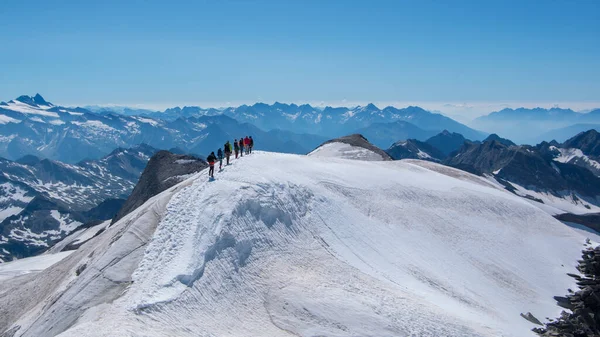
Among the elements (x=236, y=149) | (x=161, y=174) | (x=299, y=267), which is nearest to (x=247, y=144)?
(x=236, y=149)

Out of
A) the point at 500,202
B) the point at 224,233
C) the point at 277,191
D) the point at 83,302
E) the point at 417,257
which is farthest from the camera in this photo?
the point at 500,202

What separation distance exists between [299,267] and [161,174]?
49.9 meters

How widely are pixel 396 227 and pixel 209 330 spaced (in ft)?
81.8

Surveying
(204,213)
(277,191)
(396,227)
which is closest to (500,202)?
(396,227)

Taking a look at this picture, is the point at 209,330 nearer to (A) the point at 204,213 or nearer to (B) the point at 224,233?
(B) the point at 224,233

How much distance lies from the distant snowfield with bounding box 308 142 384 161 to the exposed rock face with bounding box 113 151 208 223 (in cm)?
2170

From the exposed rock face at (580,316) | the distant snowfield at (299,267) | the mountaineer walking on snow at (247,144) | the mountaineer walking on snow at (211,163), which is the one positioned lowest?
the exposed rock face at (580,316)

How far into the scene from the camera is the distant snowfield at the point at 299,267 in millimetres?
24703

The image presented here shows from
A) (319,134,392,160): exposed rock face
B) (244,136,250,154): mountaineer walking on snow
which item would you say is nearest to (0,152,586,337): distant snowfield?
(244,136,250,154): mountaineer walking on snow

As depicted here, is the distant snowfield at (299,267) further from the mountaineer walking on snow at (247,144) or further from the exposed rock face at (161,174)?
the exposed rock face at (161,174)

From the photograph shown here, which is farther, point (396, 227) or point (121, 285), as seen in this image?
point (396, 227)

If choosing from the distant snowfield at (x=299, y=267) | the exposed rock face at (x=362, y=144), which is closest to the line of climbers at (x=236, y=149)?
the distant snowfield at (x=299, y=267)

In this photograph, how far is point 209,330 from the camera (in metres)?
22.9

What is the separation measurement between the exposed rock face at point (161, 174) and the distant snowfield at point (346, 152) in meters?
21.7
